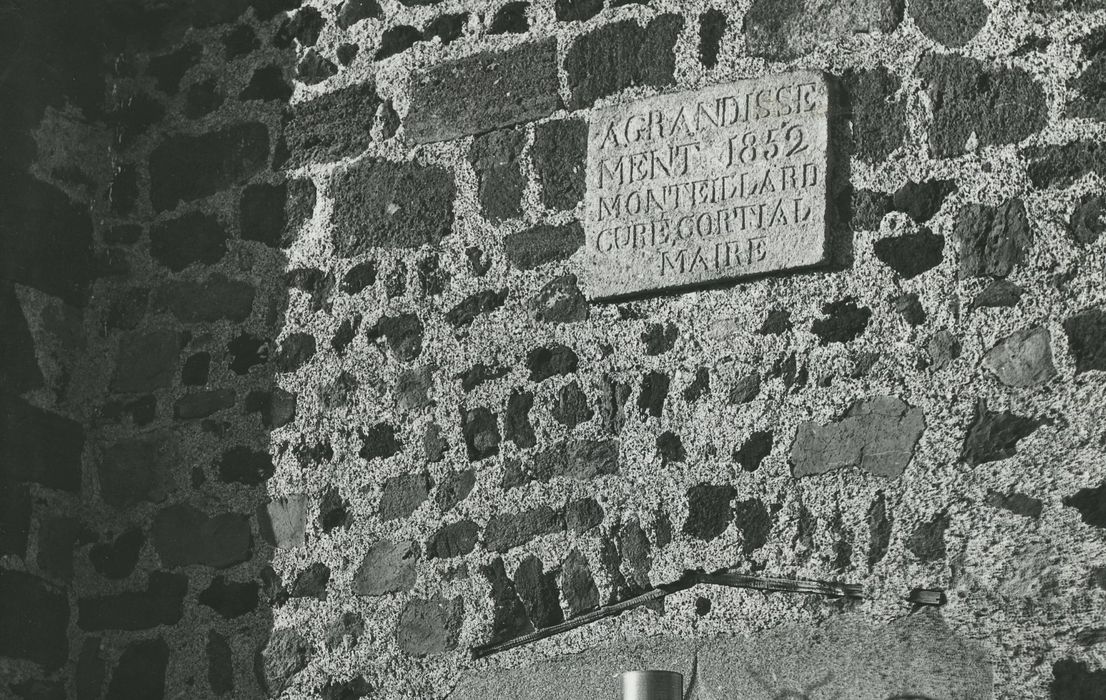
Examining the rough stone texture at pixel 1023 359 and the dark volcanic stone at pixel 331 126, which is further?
the dark volcanic stone at pixel 331 126

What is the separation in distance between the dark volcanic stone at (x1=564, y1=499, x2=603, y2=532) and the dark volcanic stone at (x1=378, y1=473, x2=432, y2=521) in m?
0.44

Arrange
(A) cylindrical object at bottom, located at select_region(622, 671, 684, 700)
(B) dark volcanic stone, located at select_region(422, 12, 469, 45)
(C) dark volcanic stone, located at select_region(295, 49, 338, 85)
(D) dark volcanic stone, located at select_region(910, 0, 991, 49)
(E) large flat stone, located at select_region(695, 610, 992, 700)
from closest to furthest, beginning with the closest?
(A) cylindrical object at bottom, located at select_region(622, 671, 684, 700) < (E) large flat stone, located at select_region(695, 610, 992, 700) < (D) dark volcanic stone, located at select_region(910, 0, 991, 49) < (B) dark volcanic stone, located at select_region(422, 12, 469, 45) < (C) dark volcanic stone, located at select_region(295, 49, 338, 85)

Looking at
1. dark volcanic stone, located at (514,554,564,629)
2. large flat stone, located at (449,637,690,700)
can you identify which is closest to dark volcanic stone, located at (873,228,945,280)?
large flat stone, located at (449,637,690,700)

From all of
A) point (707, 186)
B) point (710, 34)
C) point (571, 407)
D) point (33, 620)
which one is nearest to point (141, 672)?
point (33, 620)

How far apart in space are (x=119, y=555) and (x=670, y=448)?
1.80 metres

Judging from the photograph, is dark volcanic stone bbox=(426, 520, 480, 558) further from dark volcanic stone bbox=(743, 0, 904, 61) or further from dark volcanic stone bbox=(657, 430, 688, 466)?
dark volcanic stone bbox=(743, 0, 904, 61)

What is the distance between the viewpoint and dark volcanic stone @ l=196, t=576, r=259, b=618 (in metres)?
5.21

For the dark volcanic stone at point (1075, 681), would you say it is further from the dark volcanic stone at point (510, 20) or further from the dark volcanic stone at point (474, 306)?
the dark volcanic stone at point (510, 20)

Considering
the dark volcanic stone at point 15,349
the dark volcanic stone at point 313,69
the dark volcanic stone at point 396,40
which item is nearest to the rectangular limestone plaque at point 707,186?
the dark volcanic stone at point 396,40

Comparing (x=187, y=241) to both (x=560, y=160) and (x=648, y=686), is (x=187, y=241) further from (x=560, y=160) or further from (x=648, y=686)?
(x=648, y=686)

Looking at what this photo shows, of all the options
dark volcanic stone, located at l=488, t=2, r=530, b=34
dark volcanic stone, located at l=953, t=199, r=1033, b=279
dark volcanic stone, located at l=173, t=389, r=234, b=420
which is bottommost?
dark volcanic stone, located at l=173, t=389, r=234, b=420

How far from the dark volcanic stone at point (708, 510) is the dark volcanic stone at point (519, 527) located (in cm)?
36

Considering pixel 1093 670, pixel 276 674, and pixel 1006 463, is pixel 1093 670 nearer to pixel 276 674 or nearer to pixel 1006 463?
pixel 1006 463

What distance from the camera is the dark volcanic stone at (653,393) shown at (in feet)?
15.6
